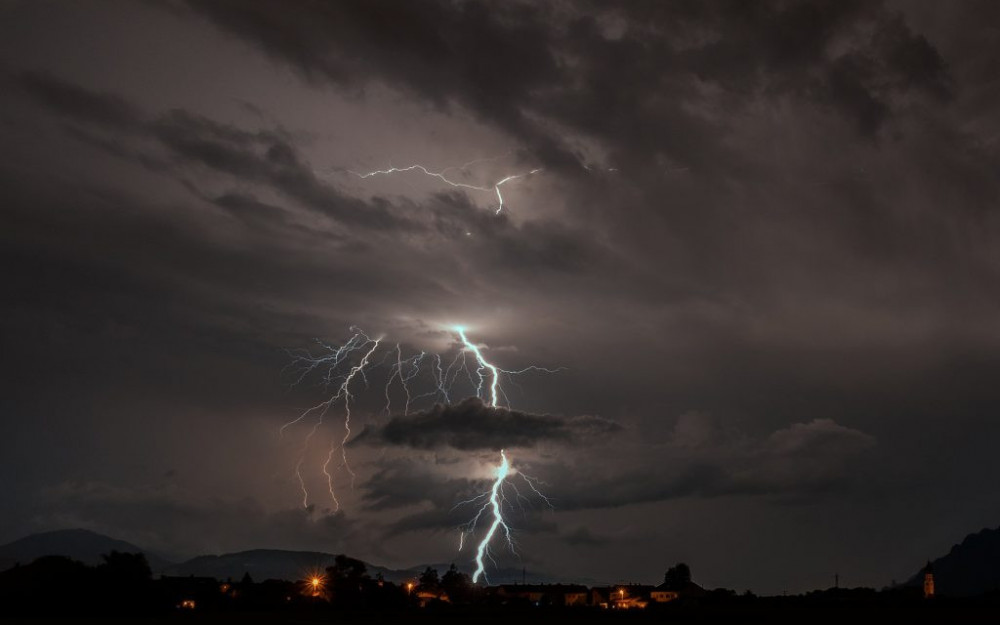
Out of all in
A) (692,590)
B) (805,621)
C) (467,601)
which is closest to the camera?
(805,621)

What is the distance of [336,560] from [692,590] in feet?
225

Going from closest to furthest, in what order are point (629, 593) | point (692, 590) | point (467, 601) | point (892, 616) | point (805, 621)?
point (805, 621) < point (892, 616) < point (467, 601) < point (629, 593) < point (692, 590)

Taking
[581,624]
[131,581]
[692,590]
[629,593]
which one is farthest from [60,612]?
[692,590]

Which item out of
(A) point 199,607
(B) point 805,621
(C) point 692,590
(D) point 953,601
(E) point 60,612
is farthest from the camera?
(C) point 692,590

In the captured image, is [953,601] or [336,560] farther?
[336,560]

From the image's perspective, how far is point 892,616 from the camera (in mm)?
53719

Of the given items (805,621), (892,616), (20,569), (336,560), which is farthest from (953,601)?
(20,569)

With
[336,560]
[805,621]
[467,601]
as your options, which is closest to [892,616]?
[805,621]

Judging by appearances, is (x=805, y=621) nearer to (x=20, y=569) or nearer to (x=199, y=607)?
(x=199, y=607)

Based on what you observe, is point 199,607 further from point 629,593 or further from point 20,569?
point 629,593

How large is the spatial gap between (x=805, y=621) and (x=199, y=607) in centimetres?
5499

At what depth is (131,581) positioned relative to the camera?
219 ft

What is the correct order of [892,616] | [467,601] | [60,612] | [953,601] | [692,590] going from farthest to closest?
[692,590] < [467,601] < [953,601] < [60,612] < [892,616]

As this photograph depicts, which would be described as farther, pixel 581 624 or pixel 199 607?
pixel 199 607
